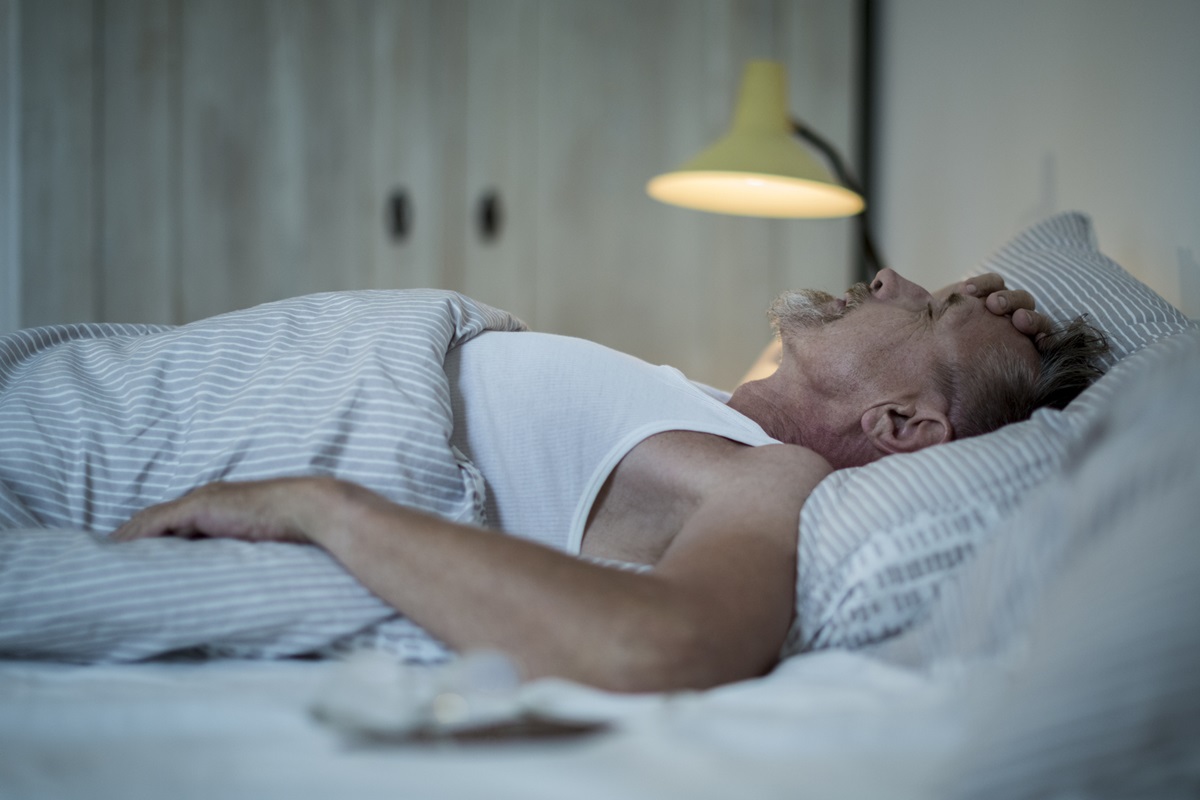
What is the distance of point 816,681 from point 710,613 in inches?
3.7

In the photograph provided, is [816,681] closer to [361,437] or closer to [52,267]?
[361,437]

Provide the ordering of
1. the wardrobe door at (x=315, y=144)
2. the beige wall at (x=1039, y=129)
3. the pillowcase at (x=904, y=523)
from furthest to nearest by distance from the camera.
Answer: the wardrobe door at (x=315, y=144) < the beige wall at (x=1039, y=129) < the pillowcase at (x=904, y=523)

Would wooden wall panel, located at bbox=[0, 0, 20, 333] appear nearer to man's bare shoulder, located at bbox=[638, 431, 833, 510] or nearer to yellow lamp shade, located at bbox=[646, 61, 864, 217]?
yellow lamp shade, located at bbox=[646, 61, 864, 217]

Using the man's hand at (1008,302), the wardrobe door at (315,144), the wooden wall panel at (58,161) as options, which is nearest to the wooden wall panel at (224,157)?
the wardrobe door at (315,144)

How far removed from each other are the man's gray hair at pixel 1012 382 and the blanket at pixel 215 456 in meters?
0.58

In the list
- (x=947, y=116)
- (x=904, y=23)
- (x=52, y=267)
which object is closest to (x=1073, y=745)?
(x=947, y=116)

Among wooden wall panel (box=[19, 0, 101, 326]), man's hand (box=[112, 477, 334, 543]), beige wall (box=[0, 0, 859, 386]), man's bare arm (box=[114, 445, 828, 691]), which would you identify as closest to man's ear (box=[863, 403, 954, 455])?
man's bare arm (box=[114, 445, 828, 691])

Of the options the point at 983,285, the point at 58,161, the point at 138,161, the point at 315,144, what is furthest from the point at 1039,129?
the point at 58,161

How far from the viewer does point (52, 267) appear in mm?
2965

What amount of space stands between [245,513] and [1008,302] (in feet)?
3.09

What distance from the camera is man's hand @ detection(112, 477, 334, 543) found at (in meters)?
0.81

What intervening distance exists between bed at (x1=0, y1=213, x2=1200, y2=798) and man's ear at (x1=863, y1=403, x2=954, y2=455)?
0.26m

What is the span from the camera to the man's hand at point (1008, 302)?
1.18 m

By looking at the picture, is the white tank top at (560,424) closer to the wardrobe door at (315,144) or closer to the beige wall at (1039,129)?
the beige wall at (1039,129)
